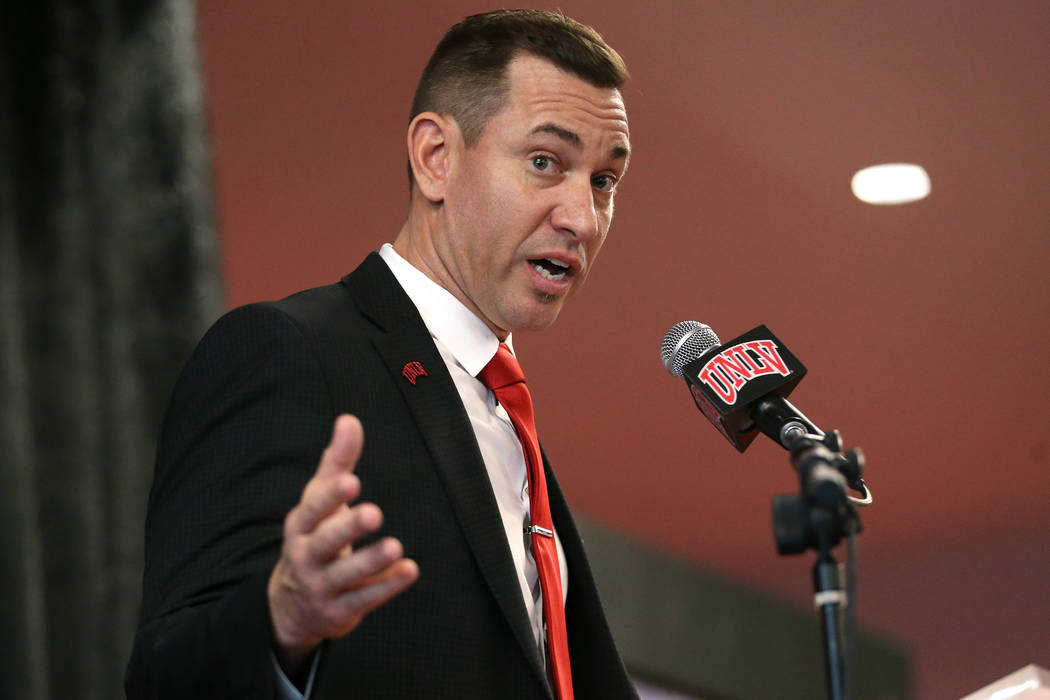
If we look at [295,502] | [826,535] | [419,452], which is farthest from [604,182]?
[826,535]

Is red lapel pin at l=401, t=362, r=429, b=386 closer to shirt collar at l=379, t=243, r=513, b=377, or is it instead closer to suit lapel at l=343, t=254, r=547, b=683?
suit lapel at l=343, t=254, r=547, b=683

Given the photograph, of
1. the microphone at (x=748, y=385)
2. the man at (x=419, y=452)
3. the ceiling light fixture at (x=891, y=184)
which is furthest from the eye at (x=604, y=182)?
the ceiling light fixture at (x=891, y=184)

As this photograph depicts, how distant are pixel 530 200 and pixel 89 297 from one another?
92 cm

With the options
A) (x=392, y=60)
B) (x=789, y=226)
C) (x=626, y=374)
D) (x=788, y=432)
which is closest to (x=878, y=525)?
(x=626, y=374)

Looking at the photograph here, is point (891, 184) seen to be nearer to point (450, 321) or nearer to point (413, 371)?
point (450, 321)

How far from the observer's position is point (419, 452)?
4.58ft

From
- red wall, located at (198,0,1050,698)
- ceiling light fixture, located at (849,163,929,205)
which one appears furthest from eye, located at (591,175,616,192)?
ceiling light fixture, located at (849,163,929,205)

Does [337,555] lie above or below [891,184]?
below

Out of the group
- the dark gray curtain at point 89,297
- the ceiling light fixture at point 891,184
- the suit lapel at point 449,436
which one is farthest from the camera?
the ceiling light fixture at point 891,184

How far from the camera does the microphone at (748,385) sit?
4.48 feet

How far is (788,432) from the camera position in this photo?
50.7 inches

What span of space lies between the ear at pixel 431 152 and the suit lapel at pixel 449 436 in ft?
0.71

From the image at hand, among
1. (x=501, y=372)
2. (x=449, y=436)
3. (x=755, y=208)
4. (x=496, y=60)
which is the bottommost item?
(x=449, y=436)

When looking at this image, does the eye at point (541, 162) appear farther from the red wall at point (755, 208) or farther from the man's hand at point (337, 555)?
the red wall at point (755, 208)
